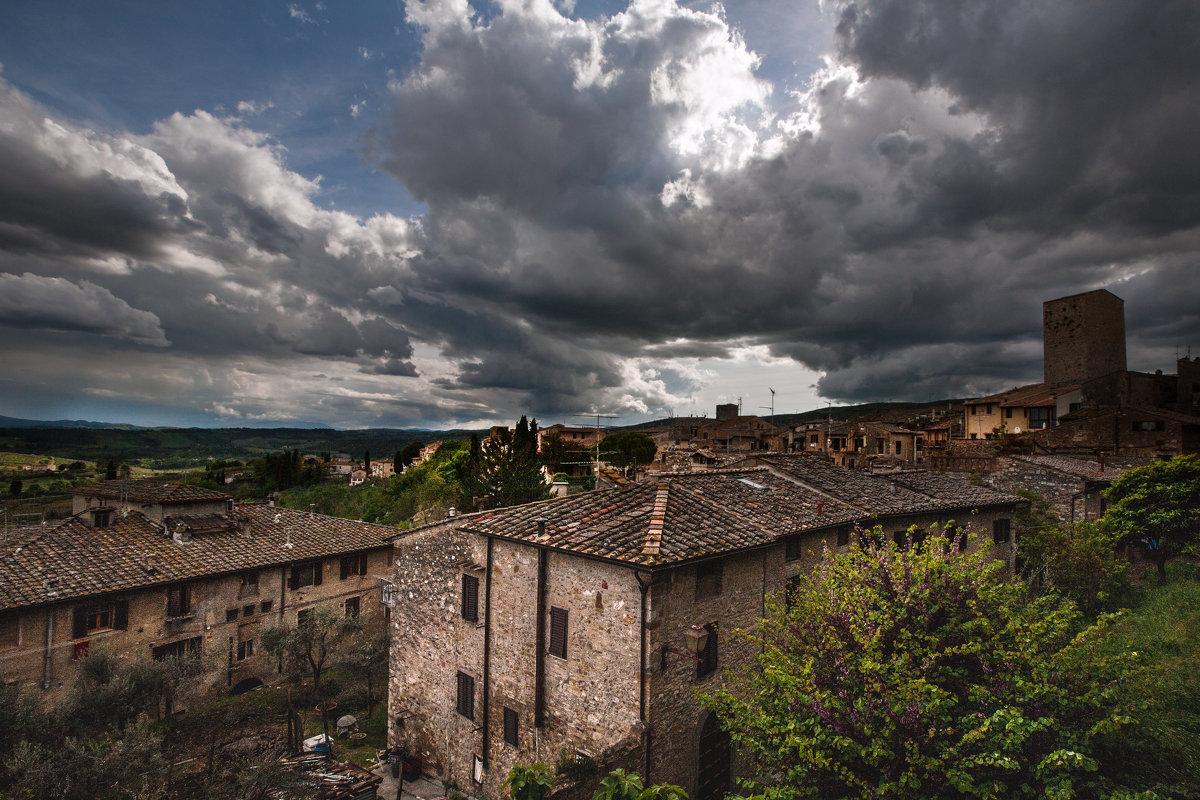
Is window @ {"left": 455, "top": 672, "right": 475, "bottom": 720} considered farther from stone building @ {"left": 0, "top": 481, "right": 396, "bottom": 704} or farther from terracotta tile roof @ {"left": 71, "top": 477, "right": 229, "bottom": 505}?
terracotta tile roof @ {"left": 71, "top": 477, "right": 229, "bottom": 505}

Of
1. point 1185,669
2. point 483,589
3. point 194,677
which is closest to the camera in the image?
point 1185,669

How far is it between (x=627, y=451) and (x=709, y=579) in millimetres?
61226

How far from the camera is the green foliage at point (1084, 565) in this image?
66.2 ft

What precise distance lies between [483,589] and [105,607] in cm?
1625

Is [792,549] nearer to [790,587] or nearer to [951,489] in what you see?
[790,587]

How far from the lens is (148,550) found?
Result: 76.2 ft

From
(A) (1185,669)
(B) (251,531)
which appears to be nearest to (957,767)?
(A) (1185,669)

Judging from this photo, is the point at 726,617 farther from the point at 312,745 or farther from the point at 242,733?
the point at 242,733

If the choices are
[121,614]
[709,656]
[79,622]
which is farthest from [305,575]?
[709,656]

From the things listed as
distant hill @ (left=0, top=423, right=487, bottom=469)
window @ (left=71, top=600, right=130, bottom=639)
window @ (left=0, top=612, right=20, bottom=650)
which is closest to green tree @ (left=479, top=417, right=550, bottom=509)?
window @ (left=71, top=600, right=130, bottom=639)

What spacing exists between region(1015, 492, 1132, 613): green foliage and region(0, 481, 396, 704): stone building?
103 ft

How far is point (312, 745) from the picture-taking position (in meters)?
17.5

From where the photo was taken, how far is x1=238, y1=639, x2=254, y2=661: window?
23766 millimetres

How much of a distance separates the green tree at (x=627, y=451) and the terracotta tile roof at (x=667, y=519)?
48603 mm
